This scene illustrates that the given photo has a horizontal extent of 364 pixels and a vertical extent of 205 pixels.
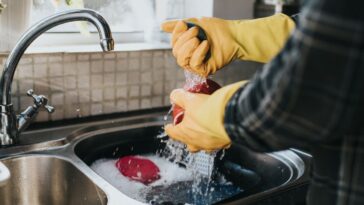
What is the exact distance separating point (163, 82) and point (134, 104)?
117 mm

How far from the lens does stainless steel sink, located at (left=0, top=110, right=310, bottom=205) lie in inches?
37.9

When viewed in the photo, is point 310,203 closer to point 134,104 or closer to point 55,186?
point 55,186

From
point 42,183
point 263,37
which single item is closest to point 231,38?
point 263,37

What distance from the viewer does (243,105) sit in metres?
0.55

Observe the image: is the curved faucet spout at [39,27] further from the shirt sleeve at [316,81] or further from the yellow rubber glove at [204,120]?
the shirt sleeve at [316,81]

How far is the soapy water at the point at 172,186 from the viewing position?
109 centimetres

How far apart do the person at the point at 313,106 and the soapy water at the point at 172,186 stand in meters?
0.40

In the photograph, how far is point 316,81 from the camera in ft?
1.51

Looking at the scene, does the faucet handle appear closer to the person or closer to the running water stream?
the running water stream

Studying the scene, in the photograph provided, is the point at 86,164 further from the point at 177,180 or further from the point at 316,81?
the point at 316,81

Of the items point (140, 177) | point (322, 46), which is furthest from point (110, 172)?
point (322, 46)

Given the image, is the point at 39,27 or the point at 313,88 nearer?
the point at 313,88

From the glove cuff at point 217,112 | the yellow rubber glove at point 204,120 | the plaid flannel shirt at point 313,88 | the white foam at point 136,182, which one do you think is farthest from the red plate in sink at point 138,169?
the plaid flannel shirt at point 313,88

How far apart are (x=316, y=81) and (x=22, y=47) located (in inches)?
30.6
